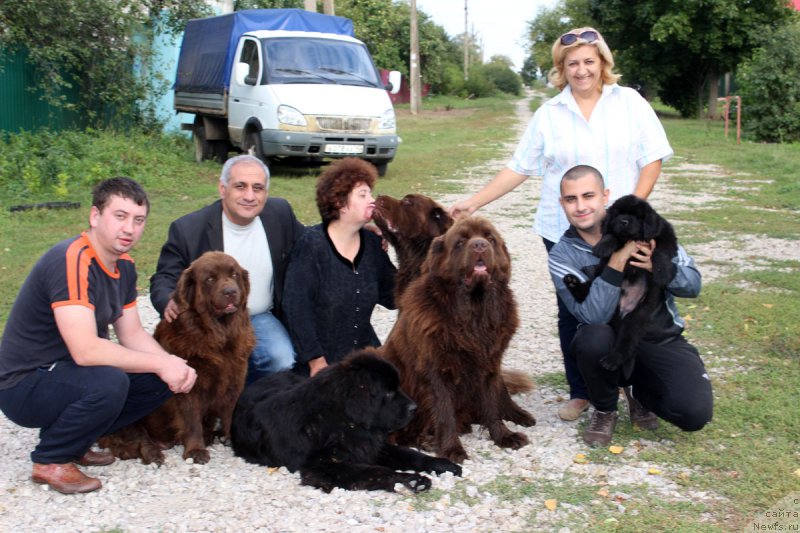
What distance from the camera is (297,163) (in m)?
17.2

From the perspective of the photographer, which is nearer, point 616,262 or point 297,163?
point 616,262

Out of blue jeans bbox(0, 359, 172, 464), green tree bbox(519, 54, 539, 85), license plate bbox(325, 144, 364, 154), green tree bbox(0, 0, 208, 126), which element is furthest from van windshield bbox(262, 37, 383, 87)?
green tree bbox(519, 54, 539, 85)

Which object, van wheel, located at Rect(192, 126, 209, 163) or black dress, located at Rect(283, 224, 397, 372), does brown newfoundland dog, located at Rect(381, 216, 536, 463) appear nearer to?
black dress, located at Rect(283, 224, 397, 372)

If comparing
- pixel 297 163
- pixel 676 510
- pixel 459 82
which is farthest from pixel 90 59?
pixel 459 82

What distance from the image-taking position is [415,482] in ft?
13.9

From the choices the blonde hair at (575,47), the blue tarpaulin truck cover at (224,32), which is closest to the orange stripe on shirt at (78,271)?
the blonde hair at (575,47)

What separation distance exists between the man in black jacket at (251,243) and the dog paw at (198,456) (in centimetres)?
89

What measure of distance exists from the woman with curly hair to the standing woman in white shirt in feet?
2.21

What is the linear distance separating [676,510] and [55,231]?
9329mm

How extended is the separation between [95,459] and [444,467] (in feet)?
→ 6.25

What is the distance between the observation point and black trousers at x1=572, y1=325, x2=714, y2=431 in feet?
15.4

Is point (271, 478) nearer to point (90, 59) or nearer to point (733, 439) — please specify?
point (733, 439)

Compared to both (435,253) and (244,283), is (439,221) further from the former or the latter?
(244,283)

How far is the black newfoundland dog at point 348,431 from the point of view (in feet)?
14.1
